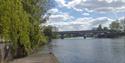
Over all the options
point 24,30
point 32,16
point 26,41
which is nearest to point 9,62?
point 26,41

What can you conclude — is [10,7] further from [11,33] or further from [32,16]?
[32,16]

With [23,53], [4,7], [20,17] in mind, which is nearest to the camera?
[4,7]

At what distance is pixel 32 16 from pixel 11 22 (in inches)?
815

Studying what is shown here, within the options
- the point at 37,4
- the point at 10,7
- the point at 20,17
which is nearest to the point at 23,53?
the point at 37,4

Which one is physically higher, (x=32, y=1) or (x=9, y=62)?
(x=32, y=1)

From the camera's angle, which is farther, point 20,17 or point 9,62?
point 9,62

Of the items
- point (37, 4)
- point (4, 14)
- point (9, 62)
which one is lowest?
point (9, 62)

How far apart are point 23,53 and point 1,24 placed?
68.1 ft

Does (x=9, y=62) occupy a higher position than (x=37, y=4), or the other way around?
(x=37, y=4)

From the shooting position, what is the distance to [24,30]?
2988 cm

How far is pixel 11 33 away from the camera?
25.5 m

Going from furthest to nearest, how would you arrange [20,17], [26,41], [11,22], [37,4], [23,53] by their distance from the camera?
[37,4], [23,53], [26,41], [20,17], [11,22]

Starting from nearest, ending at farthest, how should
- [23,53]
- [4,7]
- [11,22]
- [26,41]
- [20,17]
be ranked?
[4,7], [11,22], [20,17], [26,41], [23,53]

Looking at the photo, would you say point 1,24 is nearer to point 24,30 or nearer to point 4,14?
point 4,14
